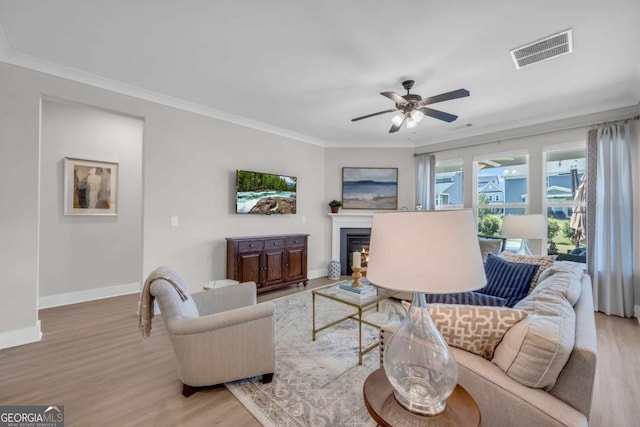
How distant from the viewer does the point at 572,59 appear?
2.63m

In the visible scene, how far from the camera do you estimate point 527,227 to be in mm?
3596

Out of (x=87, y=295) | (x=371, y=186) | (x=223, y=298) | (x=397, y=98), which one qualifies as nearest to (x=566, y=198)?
(x=371, y=186)

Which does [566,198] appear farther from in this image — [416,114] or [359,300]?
[359,300]

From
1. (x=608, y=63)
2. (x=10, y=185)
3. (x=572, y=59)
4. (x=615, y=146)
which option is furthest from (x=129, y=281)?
(x=615, y=146)

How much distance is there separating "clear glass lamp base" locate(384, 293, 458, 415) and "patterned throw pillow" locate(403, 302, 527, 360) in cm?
34

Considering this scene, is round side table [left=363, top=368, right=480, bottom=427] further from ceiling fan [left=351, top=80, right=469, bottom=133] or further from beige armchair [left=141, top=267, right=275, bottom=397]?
ceiling fan [left=351, top=80, right=469, bottom=133]

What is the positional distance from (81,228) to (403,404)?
476cm

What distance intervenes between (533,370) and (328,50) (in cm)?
259

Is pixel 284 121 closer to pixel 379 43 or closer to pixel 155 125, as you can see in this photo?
pixel 155 125

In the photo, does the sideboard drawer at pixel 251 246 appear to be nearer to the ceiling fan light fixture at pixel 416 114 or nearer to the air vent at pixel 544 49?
the ceiling fan light fixture at pixel 416 114

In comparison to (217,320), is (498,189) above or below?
above

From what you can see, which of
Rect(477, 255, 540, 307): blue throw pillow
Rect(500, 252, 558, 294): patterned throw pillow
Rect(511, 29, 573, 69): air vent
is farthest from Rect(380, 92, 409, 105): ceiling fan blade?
Rect(500, 252, 558, 294): patterned throw pillow

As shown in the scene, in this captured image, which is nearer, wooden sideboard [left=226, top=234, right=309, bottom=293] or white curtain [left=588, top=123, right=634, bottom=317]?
white curtain [left=588, top=123, right=634, bottom=317]

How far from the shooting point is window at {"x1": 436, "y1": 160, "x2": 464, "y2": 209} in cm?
519
